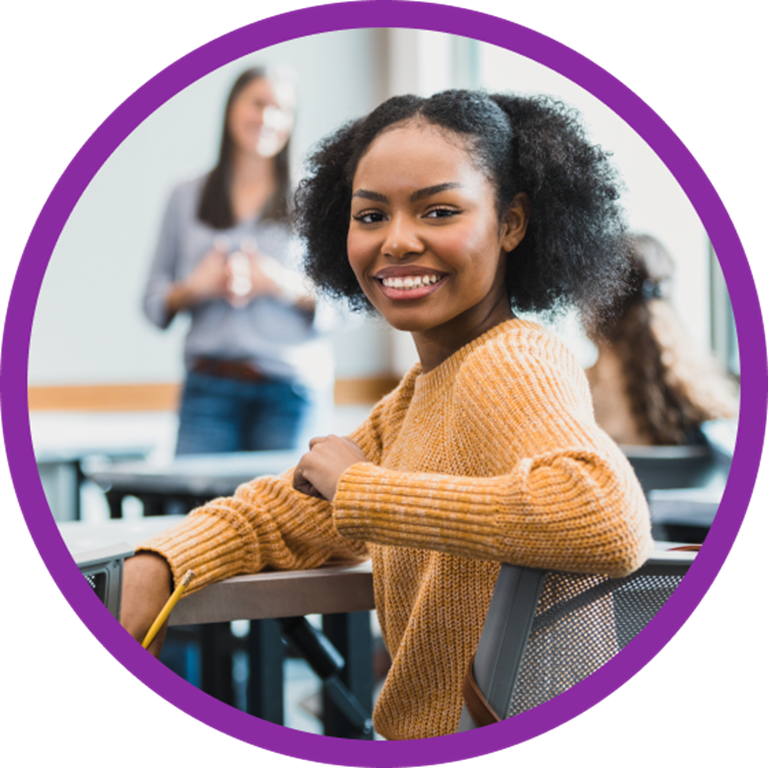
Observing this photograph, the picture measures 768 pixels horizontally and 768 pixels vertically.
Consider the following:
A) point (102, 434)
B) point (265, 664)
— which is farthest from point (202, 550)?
point (102, 434)

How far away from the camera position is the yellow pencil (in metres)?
0.78

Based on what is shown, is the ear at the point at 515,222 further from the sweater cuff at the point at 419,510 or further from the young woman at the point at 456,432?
the sweater cuff at the point at 419,510

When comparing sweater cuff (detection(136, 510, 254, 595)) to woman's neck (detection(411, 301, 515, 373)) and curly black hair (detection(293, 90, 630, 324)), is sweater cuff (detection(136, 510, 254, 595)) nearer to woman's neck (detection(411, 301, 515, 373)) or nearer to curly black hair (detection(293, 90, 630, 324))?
woman's neck (detection(411, 301, 515, 373))

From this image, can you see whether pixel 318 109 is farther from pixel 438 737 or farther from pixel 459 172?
pixel 438 737

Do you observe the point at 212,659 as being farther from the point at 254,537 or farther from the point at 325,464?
the point at 325,464

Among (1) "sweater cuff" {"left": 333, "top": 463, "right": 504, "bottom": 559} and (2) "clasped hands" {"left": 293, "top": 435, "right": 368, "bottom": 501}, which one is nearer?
(1) "sweater cuff" {"left": 333, "top": 463, "right": 504, "bottom": 559}

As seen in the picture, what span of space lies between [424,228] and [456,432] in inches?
6.8

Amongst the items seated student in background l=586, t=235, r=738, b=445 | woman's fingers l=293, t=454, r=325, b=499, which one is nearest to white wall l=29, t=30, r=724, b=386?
seated student in background l=586, t=235, r=738, b=445

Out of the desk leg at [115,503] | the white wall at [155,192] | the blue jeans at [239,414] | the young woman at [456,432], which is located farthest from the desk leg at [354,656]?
the white wall at [155,192]

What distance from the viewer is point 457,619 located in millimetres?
731

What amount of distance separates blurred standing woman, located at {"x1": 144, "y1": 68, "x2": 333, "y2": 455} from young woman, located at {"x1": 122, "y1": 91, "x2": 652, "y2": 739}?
2.11ft

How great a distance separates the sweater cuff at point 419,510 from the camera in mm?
616

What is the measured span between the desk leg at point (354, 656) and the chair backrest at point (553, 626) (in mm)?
363

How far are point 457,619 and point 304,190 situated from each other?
48cm
